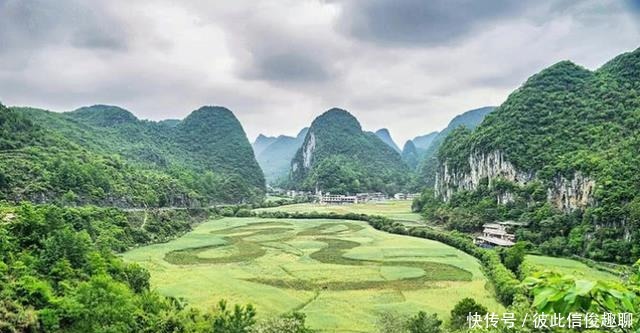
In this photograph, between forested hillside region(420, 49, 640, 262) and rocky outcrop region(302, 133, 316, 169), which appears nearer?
forested hillside region(420, 49, 640, 262)

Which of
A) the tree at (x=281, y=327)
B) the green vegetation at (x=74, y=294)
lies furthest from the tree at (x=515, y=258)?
the tree at (x=281, y=327)

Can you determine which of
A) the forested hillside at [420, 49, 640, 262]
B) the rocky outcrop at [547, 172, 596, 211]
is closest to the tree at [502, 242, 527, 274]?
the forested hillside at [420, 49, 640, 262]

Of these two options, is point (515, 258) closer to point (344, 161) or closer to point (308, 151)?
point (344, 161)

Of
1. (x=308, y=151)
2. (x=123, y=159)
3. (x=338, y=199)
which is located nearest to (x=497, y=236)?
(x=338, y=199)

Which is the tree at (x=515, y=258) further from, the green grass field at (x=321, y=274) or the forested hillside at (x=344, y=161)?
the forested hillside at (x=344, y=161)

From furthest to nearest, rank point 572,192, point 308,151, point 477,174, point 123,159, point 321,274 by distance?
point 308,151 < point 123,159 < point 477,174 < point 572,192 < point 321,274

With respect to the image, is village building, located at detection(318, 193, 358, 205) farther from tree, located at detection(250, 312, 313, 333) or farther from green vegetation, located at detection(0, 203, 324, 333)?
tree, located at detection(250, 312, 313, 333)
